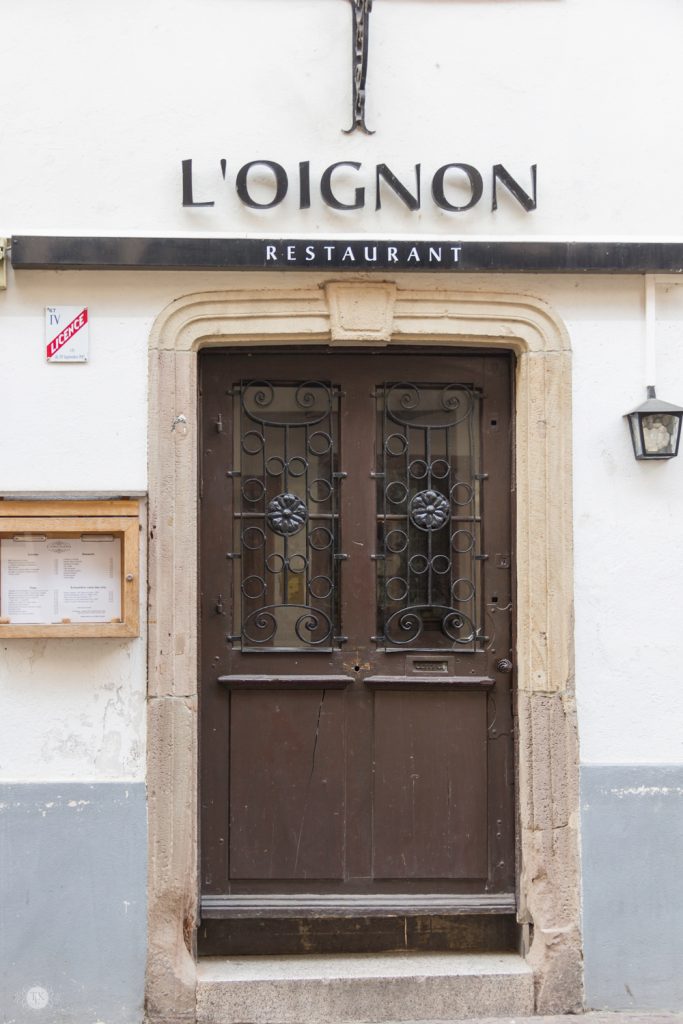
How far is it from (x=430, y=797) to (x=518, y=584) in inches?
40.2

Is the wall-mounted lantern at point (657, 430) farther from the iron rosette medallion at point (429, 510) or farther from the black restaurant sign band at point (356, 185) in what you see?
the black restaurant sign band at point (356, 185)

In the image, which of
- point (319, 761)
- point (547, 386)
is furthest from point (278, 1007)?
point (547, 386)

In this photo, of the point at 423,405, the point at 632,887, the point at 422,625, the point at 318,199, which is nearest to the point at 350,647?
the point at 422,625

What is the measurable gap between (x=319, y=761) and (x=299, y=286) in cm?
208

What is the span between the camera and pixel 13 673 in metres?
4.19

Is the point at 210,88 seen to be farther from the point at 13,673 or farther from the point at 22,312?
→ the point at 13,673

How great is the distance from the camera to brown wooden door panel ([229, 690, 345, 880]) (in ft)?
14.4

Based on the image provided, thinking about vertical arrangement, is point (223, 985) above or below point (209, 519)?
below

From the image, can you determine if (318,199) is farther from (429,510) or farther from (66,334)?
(429,510)

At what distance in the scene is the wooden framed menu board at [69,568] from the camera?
13.6ft

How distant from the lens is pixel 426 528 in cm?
447

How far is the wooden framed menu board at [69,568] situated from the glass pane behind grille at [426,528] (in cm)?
112

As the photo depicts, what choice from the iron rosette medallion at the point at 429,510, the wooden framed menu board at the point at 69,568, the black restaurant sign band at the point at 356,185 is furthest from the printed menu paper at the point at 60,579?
the black restaurant sign band at the point at 356,185

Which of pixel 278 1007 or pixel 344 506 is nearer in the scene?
pixel 278 1007
